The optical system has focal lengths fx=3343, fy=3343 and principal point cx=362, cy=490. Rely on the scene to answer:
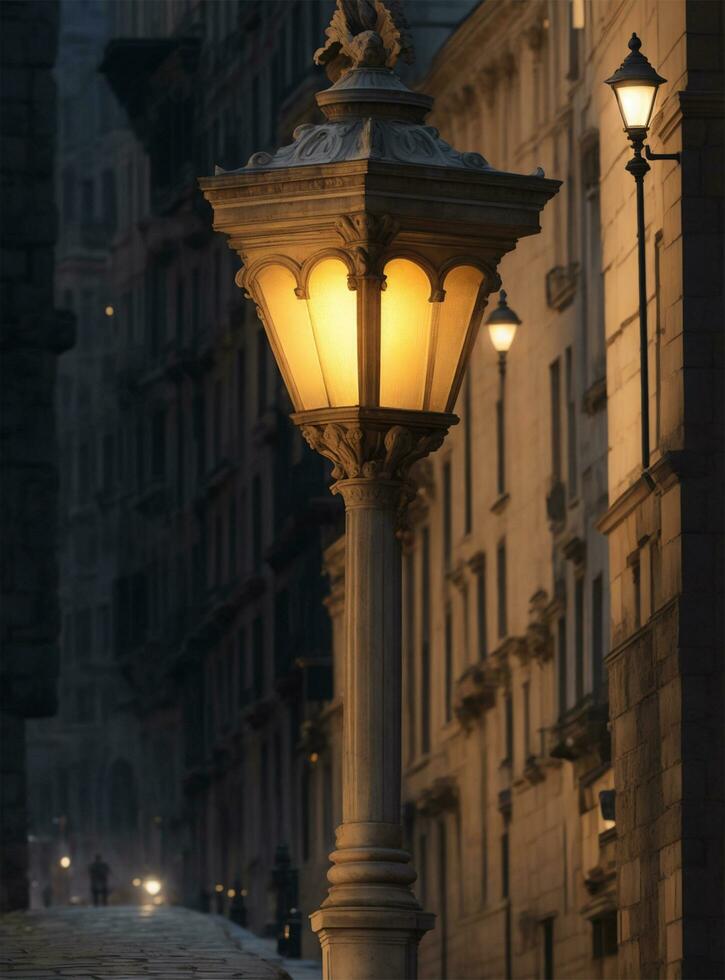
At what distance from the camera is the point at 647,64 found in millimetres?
24000

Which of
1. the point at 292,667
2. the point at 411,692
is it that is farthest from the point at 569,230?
the point at 292,667

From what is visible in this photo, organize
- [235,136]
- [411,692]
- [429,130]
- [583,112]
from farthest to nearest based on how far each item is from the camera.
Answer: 1. [235,136]
2. [411,692]
3. [583,112]
4. [429,130]

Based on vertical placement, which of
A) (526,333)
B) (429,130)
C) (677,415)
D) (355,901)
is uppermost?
(526,333)

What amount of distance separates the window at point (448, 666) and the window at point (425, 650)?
1967mm

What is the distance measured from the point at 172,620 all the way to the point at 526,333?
45.9 m

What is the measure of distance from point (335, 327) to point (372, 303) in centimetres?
17

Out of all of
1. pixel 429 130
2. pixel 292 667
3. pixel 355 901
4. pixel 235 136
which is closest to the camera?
pixel 355 901

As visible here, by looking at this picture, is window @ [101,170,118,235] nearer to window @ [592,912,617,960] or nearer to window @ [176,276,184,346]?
window @ [176,276,184,346]

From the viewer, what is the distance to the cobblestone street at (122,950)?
27656 millimetres

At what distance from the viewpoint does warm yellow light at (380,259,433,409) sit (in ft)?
43.1

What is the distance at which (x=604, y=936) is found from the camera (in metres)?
38.1

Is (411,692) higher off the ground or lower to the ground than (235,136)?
lower

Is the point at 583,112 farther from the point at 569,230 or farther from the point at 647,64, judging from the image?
the point at 647,64

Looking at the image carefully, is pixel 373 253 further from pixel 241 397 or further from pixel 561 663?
pixel 241 397
